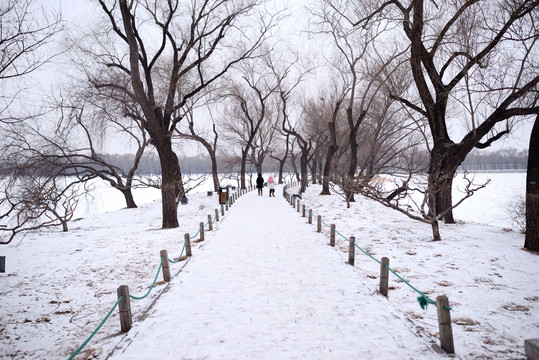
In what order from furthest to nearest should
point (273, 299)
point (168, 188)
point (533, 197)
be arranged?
1. point (168, 188)
2. point (533, 197)
3. point (273, 299)

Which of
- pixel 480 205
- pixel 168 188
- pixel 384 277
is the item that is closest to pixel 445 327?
pixel 384 277

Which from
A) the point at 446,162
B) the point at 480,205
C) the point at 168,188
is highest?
Answer: the point at 446,162

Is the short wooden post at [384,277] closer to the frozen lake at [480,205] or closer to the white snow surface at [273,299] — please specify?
the white snow surface at [273,299]

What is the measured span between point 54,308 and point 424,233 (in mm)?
10940

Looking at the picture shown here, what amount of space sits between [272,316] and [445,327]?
7.69 feet

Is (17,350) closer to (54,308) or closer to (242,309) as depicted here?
(54,308)

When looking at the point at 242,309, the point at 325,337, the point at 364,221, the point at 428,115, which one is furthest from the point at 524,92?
the point at 242,309

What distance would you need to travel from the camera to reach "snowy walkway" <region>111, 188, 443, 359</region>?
374cm

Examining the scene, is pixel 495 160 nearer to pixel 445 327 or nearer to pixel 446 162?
pixel 446 162

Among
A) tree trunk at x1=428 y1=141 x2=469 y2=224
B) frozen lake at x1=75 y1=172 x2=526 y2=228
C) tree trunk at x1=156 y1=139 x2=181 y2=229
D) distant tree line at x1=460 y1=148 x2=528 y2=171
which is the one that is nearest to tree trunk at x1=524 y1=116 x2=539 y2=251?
frozen lake at x1=75 y1=172 x2=526 y2=228

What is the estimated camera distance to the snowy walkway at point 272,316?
374cm

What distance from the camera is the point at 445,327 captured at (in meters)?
3.74

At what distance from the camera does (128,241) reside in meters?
10.7

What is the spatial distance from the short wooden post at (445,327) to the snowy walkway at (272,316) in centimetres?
20
